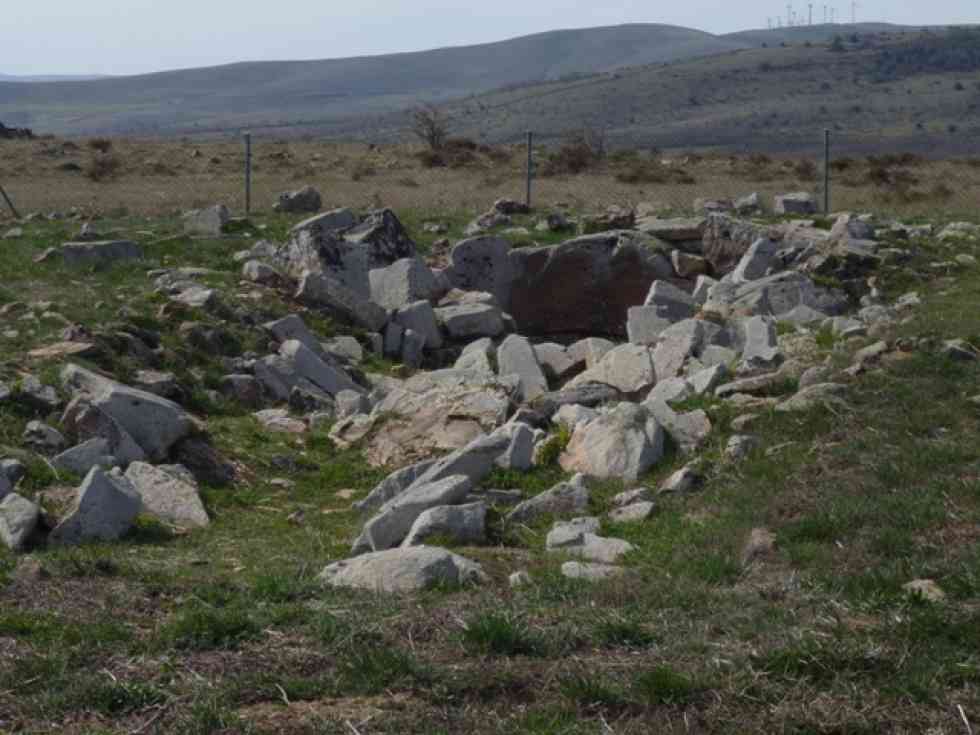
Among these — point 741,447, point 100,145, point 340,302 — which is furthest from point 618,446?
point 100,145

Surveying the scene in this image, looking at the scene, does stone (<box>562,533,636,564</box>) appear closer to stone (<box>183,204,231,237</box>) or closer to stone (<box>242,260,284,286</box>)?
stone (<box>242,260,284,286</box>)

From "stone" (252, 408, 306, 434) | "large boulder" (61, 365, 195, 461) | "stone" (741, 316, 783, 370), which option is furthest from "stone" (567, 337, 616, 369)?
"large boulder" (61, 365, 195, 461)

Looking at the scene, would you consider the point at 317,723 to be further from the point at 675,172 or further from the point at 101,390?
the point at 675,172

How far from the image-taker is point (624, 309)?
16859mm

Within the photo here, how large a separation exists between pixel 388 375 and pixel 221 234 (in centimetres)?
498

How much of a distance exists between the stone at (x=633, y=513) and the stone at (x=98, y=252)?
9014 mm

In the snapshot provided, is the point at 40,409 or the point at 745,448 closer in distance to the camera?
the point at 745,448

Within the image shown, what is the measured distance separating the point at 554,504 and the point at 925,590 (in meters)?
3.14

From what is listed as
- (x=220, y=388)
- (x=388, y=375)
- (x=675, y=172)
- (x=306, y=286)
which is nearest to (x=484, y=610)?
(x=220, y=388)

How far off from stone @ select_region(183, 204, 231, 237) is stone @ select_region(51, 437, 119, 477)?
889 cm

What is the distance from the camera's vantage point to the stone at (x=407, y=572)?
649 cm

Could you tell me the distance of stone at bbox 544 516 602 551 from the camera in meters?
7.86

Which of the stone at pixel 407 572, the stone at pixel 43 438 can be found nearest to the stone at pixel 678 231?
the stone at pixel 43 438

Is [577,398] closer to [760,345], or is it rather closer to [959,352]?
[760,345]
